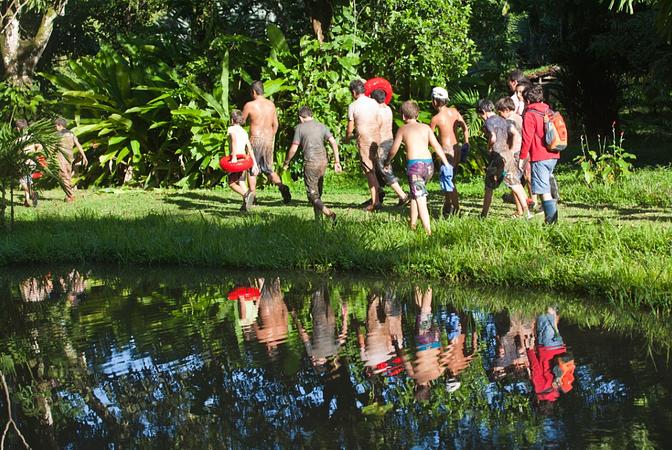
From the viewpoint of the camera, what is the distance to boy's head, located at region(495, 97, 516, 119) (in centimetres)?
1230

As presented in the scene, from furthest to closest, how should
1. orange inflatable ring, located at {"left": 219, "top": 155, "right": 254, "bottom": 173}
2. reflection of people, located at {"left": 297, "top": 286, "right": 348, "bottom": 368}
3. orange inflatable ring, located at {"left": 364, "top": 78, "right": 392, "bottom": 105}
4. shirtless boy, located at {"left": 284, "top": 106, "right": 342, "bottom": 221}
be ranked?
orange inflatable ring, located at {"left": 364, "top": 78, "right": 392, "bottom": 105} < orange inflatable ring, located at {"left": 219, "top": 155, "right": 254, "bottom": 173} < shirtless boy, located at {"left": 284, "top": 106, "right": 342, "bottom": 221} < reflection of people, located at {"left": 297, "top": 286, "right": 348, "bottom": 368}

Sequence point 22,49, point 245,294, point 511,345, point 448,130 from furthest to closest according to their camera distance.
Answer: point 22,49
point 448,130
point 245,294
point 511,345

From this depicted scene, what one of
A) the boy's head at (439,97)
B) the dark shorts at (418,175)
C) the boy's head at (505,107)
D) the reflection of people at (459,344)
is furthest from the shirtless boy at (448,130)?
the reflection of people at (459,344)

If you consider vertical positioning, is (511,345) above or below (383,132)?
below

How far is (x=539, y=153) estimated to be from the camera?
1152 centimetres

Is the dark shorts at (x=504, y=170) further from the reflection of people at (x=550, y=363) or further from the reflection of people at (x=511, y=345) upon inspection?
the reflection of people at (x=550, y=363)

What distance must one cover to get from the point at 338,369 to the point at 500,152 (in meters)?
6.26

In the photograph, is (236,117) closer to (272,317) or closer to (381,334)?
(272,317)

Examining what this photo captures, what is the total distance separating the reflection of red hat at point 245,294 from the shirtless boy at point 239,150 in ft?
16.7

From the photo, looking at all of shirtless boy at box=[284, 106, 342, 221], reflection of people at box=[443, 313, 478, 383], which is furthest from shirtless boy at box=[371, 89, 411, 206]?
reflection of people at box=[443, 313, 478, 383]

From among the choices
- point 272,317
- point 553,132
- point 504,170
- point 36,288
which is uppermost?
point 553,132

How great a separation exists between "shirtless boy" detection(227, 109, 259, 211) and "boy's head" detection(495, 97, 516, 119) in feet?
13.4

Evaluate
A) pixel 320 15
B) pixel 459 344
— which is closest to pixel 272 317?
pixel 459 344

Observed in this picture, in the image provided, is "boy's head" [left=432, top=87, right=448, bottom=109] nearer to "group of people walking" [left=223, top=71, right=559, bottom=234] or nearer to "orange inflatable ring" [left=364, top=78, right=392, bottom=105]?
"group of people walking" [left=223, top=71, right=559, bottom=234]
